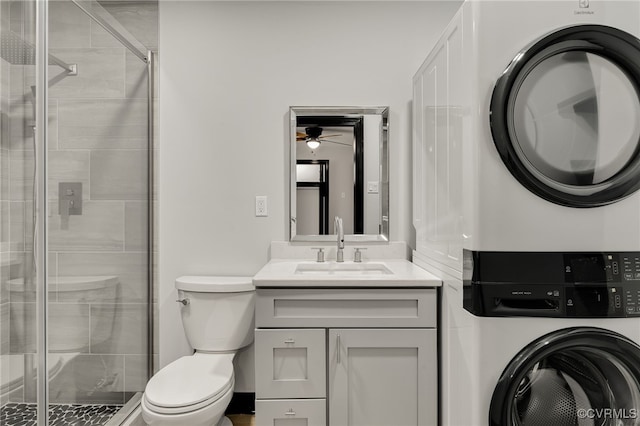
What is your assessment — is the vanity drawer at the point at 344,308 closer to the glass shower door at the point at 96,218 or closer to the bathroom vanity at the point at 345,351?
the bathroom vanity at the point at 345,351

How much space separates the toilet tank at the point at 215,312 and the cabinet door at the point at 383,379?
63 centimetres

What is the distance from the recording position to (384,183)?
234 centimetres

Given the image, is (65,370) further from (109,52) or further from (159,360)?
(109,52)

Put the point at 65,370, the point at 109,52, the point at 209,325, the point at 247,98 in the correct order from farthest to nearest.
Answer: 1. the point at 247,98
2. the point at 209,325
3. the point at 109,52
4. the point at 65,370

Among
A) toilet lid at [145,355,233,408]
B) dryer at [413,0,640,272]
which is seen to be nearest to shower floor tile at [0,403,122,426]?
toilet lid at [145,355,233,408]

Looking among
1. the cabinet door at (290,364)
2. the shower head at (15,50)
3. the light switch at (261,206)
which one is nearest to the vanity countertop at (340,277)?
the cabinet door at (290,364)

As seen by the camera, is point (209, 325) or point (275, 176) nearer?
point (209, 325)

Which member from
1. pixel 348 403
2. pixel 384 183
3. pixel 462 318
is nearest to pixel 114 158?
pixel 384 183

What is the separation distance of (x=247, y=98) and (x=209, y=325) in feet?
4.28

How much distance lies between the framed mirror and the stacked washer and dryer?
3.24 ft

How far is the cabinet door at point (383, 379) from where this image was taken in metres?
1.69

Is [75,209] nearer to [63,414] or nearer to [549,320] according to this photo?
[63,414]

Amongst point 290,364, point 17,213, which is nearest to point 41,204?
point 17,213

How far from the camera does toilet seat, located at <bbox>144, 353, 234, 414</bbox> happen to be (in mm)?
1598
